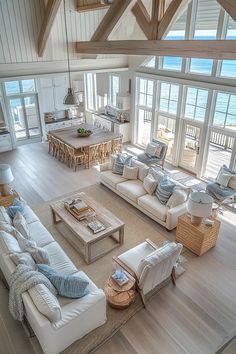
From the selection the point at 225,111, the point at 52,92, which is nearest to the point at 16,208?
the point at 225,111

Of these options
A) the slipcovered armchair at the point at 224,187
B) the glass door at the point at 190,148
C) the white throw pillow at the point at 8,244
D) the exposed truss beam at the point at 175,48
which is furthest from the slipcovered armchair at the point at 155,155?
the white throw pillow at the point at 8,244

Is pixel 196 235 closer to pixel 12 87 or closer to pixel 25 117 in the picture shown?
pixel 25 117

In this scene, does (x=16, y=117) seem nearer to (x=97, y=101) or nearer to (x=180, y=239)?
(x=97, y=101)

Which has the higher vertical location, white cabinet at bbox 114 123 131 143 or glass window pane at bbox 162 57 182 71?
glass window pane at bbox 162 57 182 71

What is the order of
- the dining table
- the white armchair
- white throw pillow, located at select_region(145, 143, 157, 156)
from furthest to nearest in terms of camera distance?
the dining table → white throw pillow, located at select_region(145, 143, 157, 156) → the white armchair

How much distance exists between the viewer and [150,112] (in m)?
9.60

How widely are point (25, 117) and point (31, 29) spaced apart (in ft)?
12.5

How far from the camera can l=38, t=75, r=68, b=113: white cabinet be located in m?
10.9

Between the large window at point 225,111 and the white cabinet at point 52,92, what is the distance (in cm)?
657

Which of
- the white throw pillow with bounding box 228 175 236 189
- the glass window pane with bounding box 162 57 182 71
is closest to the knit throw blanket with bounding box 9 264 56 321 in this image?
the white throw pillow with bounding box 228 175 236 189

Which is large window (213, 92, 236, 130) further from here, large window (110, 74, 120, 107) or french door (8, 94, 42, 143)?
french door (8, 94, 42, 143)

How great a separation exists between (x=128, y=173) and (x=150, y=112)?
11.8ft

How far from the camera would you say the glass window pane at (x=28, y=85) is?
33.0 feet

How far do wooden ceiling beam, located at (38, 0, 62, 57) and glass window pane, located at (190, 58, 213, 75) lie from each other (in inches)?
153
